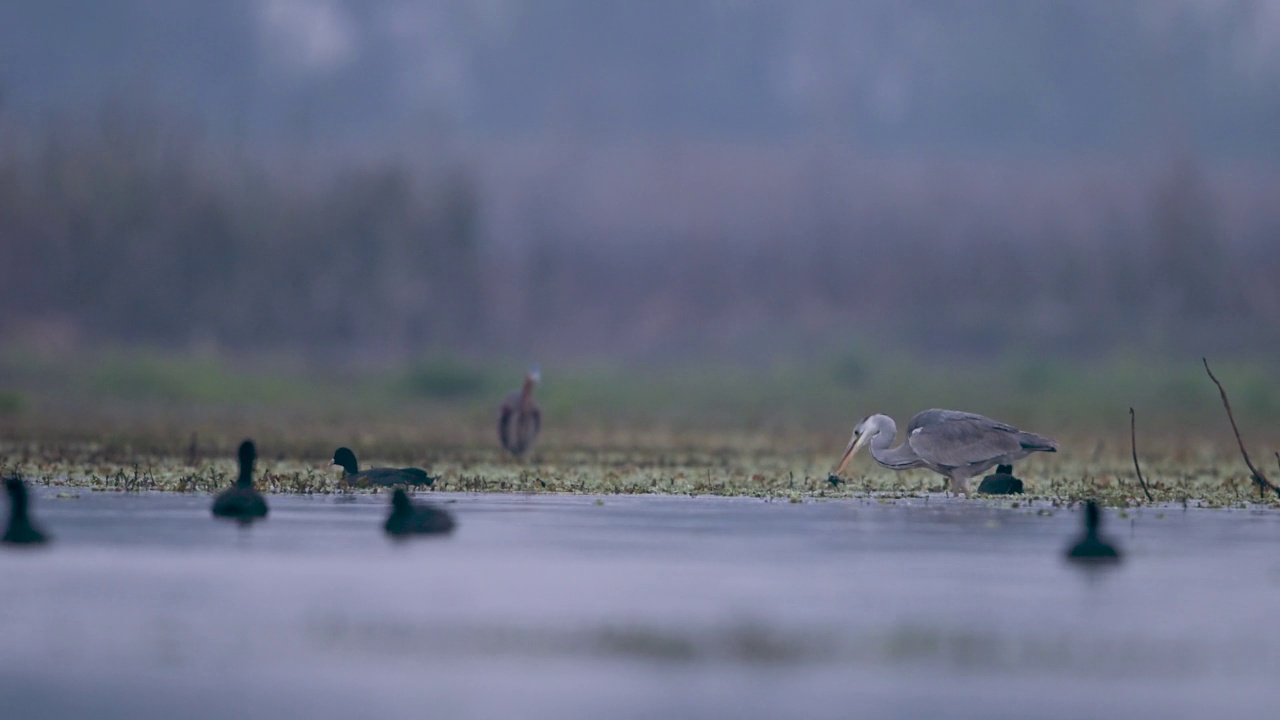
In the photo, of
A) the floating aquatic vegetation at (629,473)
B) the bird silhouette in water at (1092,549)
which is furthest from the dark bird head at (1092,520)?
the floating aquatic vegetation at (629,473)

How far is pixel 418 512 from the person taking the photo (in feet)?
52.1

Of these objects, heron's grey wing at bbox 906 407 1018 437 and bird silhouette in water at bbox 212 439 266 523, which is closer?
bird silhouette in water at bbox 212 439 266 523

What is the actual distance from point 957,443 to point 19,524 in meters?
9.72

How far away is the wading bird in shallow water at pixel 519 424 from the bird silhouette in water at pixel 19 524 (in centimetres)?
1236

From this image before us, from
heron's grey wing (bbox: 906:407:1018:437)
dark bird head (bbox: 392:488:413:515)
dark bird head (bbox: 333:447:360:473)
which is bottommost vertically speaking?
dark bird head (bbox: 392:488:413:515)

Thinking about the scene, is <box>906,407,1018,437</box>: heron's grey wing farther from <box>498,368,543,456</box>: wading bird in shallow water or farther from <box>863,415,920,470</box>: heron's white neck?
<box>498,368,543,456</box>: wading bird in shallow water

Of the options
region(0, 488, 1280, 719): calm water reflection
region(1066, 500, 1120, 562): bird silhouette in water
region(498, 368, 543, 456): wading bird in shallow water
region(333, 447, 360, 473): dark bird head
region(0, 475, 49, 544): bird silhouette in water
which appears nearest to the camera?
region(0, 488, 1280, 719): calm water reflection

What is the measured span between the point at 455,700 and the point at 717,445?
70.4 feet

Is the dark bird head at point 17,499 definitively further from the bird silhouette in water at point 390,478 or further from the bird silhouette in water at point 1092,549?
the bird silhouette in water at point 1092,549

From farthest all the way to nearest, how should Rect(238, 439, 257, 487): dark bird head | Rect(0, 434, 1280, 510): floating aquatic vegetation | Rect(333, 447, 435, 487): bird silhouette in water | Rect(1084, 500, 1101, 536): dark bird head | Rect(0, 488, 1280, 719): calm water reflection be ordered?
Rect(0, 434, 1280, 510): floating aquatic vegetation < Rect(333, 447, 435, 487): bird silhouette in water < Rect(238, 439, 257, 487): dark bird head < Rect(1084, 500, 1101, 536): dark bird head < Rect(0, 488, 1280, 719): calm water reflection

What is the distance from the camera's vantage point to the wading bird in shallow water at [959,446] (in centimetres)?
2052

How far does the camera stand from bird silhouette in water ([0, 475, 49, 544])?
14.7m

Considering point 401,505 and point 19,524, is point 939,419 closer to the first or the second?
point 401,505

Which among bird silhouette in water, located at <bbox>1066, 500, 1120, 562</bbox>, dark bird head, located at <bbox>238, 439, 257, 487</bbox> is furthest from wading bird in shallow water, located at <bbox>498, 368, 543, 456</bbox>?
bird silhouette in water, located at <bbox>1066, 500, 1120, 562</bbox>
